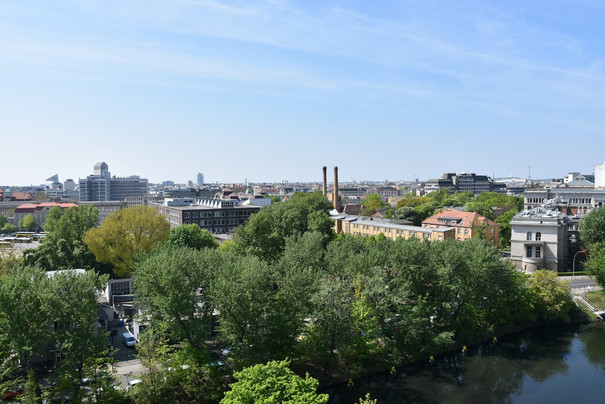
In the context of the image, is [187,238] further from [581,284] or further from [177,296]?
[581,284]

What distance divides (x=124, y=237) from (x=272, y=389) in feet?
122

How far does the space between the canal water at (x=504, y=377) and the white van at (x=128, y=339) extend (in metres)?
15.2

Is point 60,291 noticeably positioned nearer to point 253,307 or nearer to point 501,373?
point 253,307

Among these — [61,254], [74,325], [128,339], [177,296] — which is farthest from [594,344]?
[61,254]

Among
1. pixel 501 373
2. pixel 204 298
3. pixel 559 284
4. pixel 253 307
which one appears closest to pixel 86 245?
pixel 204 298

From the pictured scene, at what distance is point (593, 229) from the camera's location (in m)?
60.2

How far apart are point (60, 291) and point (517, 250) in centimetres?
5440

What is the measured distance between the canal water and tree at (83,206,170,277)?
95.8 ft

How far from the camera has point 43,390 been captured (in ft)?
84.9

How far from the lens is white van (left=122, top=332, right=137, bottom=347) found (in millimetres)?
35094

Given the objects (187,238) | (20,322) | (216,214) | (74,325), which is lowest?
(74,325)

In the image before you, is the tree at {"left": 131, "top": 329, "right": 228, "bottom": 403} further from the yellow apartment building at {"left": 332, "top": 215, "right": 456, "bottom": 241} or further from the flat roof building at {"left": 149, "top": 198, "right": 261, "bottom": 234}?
the flat roof building at {"left": 149, "top": 198, "right": 261, "bottom": 234}

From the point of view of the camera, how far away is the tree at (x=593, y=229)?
5997 centimetres

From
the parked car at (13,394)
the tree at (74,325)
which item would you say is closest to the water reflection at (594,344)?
the tree at (74,325)
